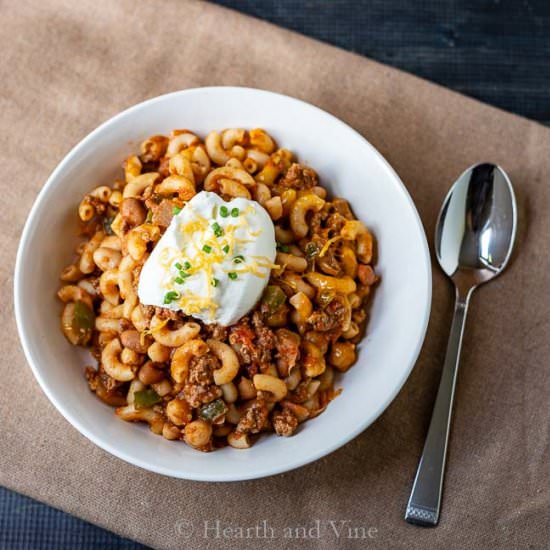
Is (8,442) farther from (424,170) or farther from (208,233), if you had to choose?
(424,170)

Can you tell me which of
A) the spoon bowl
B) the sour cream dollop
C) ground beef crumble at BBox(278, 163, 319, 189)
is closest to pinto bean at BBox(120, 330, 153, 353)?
the sour cream dollop

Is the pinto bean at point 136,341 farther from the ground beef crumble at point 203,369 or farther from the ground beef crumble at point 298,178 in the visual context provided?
the ground beef crumble at point 298,178

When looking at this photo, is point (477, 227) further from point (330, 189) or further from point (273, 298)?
point (273, 298)

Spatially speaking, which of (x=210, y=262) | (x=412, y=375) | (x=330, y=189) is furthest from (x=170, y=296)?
(x=412, y=375)

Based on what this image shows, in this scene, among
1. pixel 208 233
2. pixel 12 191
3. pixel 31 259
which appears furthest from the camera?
pixel 12 191

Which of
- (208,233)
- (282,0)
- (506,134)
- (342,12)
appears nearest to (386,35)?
(342,12)

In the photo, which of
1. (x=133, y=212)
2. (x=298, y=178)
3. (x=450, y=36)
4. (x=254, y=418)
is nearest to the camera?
(x=254, y=418)

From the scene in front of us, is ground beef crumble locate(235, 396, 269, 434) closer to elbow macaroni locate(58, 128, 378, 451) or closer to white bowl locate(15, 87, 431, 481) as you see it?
elbow macaroni locate(58, 128, 378, 451)
